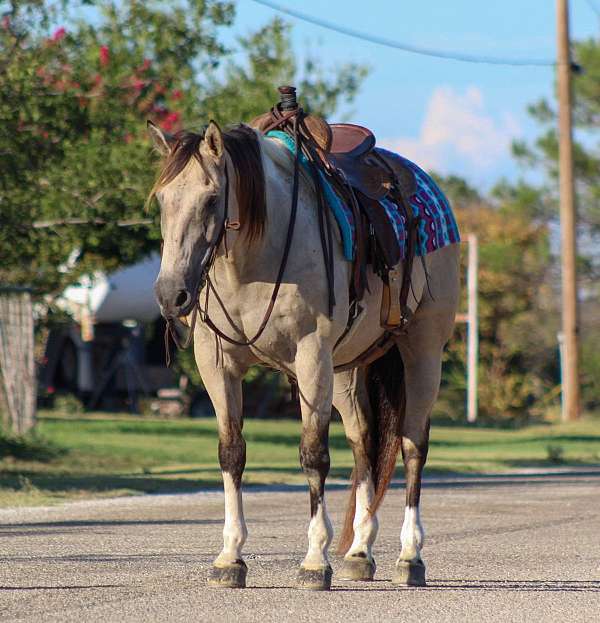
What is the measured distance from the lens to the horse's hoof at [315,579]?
7.25 meters

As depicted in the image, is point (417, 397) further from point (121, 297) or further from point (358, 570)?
point (121, 297)

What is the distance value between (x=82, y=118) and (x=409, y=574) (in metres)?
9.60

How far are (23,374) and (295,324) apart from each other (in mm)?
11915

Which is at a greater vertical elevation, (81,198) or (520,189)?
(520,189)

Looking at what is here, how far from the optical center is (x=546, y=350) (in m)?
38.8

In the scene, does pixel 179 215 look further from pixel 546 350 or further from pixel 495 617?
pixel 546 350

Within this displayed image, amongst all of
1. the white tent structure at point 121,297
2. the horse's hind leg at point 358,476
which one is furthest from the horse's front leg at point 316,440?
the white tent structure at point 121,297

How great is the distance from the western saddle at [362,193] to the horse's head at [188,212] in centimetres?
84

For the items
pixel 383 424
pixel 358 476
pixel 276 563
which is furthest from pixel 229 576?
pixel 383 424

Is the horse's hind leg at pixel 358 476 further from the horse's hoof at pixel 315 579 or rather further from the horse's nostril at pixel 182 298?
the horse's nostril at pixel 182 298

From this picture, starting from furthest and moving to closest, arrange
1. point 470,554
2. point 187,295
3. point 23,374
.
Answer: point 23,374, point 470,554, point 187,295

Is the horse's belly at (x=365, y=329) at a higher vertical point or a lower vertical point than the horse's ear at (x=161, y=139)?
lower

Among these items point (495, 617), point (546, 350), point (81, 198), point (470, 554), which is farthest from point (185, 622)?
point (546, 350)

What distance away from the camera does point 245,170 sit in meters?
7.26
